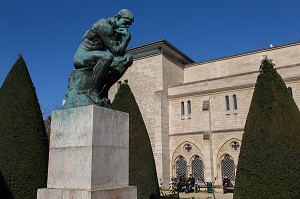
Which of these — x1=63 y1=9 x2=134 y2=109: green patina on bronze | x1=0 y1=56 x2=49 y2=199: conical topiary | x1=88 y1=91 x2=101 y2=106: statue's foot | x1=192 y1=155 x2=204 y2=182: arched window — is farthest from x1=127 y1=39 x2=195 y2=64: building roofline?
x1=88 y1=91 x2=101 y2=106: statue's foot

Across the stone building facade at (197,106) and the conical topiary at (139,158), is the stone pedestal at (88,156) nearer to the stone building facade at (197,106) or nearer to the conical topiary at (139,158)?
the conical topiary at (139,158)

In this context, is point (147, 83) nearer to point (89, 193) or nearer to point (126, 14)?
point (126, 14)

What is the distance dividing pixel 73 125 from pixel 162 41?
22.0 m

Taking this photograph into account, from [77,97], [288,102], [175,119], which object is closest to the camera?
[77,97]

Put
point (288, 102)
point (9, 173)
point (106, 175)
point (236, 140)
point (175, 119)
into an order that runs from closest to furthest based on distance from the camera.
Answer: point (106, 175), point (9, 173), point (288, 102), point (236, 140), point (175, 119)

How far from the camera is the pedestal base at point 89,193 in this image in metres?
4.02

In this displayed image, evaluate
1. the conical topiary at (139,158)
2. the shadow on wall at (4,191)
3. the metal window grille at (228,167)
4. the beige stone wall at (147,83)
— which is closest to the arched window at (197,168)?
the metal window grille at (228,167)

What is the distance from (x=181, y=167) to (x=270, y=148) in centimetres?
1500

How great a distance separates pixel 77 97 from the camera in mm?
4848

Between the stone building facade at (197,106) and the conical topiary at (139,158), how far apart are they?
10388 mm

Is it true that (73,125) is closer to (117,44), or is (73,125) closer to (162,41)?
(117,44)

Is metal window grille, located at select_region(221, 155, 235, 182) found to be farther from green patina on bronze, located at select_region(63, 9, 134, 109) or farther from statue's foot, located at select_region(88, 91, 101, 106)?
statue's foot, located at select_region(88, 91, 101, 106)

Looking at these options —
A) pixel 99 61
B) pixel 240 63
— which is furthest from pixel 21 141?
pixel 240 63

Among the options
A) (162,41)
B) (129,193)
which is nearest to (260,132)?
(129,193)
